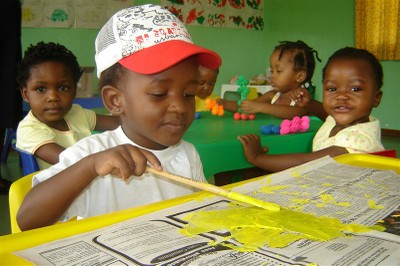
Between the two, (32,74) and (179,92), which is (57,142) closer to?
(32,74)

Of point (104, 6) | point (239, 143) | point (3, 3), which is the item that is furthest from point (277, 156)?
point (104, 6)

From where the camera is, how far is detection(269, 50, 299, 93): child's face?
2.19 m

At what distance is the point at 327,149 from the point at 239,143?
0.90 ft

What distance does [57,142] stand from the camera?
153 cm

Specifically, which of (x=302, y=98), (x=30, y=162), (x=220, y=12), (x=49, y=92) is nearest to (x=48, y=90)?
(x=49, y=92)

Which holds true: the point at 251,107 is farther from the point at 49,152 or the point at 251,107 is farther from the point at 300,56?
the point at 49,152

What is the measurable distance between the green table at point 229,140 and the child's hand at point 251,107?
0.05 metres

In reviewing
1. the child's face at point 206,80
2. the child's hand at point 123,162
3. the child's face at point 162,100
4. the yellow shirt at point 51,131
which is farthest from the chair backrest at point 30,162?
the child's face at point 206,80

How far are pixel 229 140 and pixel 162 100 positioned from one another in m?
0.51

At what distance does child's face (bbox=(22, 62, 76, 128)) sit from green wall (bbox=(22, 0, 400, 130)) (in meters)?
2.95

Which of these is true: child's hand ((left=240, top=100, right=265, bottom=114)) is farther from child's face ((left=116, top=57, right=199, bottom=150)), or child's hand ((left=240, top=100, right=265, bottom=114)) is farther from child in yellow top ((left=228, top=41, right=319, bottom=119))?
child's face ((left=116, top=57, right=199, bottom=150))

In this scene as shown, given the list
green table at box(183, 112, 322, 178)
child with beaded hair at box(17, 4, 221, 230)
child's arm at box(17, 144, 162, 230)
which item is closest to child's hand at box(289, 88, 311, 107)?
green table at box(183, 112, 322, 178)

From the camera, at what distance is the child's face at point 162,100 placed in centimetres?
79

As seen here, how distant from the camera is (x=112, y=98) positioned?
0.87 meters
